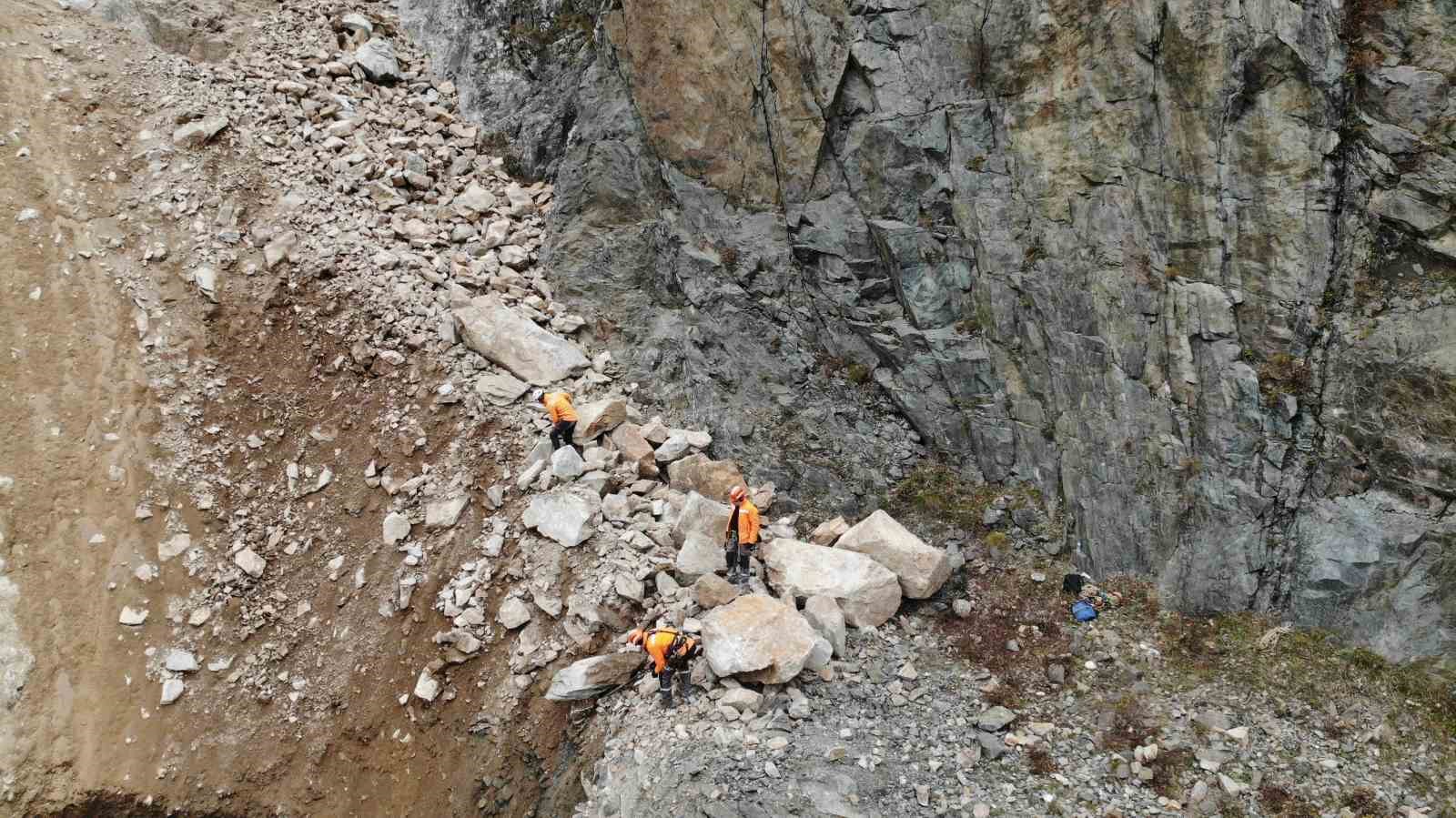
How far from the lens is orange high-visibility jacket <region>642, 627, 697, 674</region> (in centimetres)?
927

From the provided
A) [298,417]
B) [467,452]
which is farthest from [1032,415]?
[298,417]

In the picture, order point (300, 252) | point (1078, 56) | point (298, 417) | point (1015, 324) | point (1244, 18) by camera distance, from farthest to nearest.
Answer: point (300, 252) → point (298, 417) → point (1015, 324) → point (1078, 56) → point (1244, 18)

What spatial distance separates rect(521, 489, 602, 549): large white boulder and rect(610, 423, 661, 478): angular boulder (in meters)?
0.95

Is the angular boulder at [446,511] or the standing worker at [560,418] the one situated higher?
the standing worker at [560,418]

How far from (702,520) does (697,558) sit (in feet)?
2.04

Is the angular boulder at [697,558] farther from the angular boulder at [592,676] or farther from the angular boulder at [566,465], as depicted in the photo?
the angular boulder at [566,465]

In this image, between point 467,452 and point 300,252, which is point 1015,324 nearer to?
point 467,452

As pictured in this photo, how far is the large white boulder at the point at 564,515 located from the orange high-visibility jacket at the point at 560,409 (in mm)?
1146

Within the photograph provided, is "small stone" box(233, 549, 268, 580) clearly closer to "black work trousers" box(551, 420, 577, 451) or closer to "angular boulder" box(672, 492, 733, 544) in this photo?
"black work trousers" box(551, 420, 577, 451)

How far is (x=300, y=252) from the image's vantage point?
1488 cm

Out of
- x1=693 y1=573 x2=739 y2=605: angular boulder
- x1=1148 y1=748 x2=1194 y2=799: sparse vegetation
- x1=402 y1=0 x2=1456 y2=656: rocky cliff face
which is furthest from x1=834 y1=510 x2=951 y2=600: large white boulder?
x1=1148 y1=748 x2=1194 y2=799: sparse vegetation

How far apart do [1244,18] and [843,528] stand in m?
8.12

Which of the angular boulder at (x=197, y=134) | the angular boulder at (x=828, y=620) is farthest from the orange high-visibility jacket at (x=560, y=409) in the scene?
the angular boulder at (x=197, y=134)

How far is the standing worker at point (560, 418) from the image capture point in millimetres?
12227
